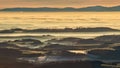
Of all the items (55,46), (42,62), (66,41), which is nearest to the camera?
(42,62)

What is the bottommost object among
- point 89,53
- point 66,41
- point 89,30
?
point 89,30

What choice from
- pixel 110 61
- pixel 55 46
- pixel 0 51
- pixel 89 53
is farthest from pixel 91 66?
pixel 55 46

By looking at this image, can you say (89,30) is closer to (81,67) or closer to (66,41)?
(66,41)

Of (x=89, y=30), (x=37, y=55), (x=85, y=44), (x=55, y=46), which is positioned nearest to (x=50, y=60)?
(x=37, y=55)

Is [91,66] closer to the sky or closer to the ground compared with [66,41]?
closer to the sky

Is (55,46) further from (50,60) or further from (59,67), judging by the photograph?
(59,67)

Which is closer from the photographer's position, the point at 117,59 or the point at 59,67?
the point at 59,67

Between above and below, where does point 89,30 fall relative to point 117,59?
below

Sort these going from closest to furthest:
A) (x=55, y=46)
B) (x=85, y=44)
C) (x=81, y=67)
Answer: (x=81, y=67), (x=55, y=46), (x=85, y=44)

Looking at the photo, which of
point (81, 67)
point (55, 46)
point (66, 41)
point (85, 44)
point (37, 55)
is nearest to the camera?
point (81, 67)
